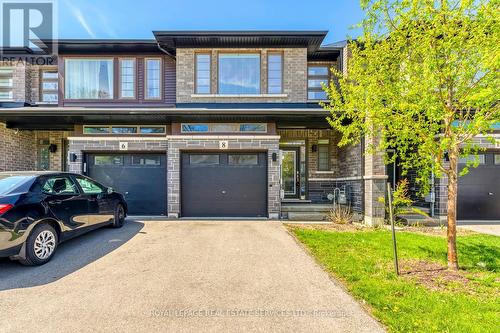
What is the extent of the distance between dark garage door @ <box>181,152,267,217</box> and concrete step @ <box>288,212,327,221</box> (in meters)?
0.99

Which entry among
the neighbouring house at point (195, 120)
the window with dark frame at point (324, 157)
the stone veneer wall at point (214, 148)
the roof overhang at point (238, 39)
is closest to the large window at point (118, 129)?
the neighbouring house at point (195, 120)

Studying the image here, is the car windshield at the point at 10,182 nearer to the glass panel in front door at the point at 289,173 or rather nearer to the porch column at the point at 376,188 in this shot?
the glass panel in front door at the point at 289,173

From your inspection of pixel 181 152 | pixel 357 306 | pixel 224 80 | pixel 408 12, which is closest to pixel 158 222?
pixel 181 152

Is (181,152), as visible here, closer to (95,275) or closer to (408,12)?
(95,275)

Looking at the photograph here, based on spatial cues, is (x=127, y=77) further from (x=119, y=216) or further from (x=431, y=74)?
(x=431, y=74)

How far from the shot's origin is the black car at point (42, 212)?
410 cm

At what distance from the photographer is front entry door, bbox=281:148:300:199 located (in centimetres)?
1079

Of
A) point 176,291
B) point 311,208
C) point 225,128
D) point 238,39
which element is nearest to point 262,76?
point 238,39

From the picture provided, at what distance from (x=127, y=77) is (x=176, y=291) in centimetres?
911

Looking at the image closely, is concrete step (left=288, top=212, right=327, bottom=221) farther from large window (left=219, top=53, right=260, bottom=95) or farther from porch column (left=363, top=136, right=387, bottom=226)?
large window (left=219, top=53, right=260, bottom=95)

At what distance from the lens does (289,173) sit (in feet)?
35.6

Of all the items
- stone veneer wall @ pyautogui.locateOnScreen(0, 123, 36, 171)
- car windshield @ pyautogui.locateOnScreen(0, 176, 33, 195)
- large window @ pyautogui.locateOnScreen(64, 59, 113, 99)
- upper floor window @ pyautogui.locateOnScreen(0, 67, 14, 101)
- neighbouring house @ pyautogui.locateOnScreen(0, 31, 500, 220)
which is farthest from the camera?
upper floor window @ pyautogui.locateOnScreen(0, 67, 14, 101)

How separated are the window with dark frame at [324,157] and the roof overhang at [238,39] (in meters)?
4.02

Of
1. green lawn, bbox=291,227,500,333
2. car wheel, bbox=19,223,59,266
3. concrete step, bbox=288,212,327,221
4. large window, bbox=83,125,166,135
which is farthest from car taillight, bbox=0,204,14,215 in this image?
concrete step, bbox=288,212,327,221
